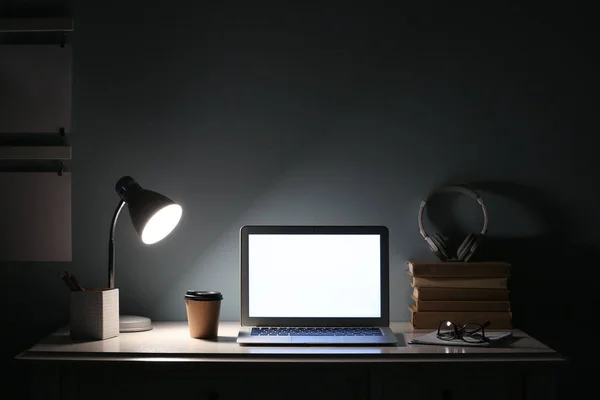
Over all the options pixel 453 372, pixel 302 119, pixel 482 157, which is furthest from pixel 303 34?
pixel 453 372

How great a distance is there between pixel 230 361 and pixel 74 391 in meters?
0.38

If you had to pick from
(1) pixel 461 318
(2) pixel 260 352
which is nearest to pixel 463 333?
(1) pixel 461 318

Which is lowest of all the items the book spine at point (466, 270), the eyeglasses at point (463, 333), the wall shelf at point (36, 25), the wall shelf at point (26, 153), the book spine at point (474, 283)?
the eyeglasses at point (463, 333)

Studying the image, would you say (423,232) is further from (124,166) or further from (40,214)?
(40,214)

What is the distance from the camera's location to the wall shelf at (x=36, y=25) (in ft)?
7.01

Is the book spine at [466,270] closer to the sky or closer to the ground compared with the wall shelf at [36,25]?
closer to the ground

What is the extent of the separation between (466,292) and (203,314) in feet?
2.35

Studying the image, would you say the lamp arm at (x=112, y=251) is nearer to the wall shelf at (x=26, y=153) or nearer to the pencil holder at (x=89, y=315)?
the pencil holder at (x=89, y=315)

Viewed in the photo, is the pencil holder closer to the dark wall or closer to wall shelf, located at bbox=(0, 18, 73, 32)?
the dark wall

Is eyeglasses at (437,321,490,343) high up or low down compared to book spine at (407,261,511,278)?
down

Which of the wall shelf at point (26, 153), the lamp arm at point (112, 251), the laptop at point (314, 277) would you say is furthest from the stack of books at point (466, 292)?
the wall shelf at point (26, 153)

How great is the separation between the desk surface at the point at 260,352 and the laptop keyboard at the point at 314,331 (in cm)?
10

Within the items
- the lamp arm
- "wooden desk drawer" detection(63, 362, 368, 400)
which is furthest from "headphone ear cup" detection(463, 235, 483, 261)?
the lamp arm

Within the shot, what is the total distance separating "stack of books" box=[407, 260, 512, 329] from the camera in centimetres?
196
